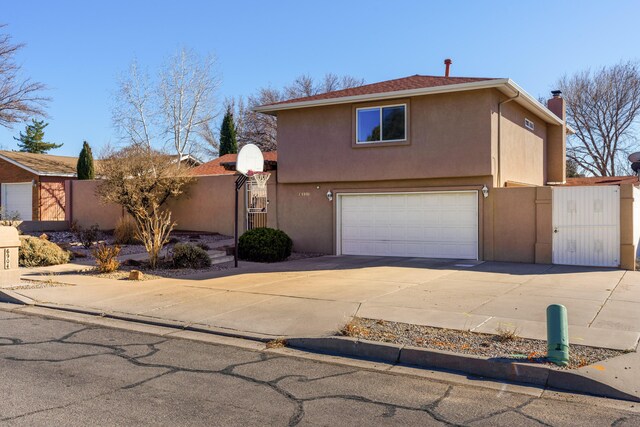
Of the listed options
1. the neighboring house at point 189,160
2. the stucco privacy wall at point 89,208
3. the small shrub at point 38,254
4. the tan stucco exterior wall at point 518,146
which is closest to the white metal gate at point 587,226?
the tan stucco exterior wall at point 518,146

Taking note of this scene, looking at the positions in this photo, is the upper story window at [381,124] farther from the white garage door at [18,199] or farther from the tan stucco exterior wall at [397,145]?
the white garage door at [18,199]

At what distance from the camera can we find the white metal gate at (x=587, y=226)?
15.2 metres

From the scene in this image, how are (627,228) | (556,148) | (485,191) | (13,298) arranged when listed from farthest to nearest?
(556,148)
(485,191)
(627,228)
(13,298)

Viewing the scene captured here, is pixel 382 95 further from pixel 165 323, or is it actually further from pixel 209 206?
pixel 165 323

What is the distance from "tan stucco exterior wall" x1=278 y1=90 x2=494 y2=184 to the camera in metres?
16.8

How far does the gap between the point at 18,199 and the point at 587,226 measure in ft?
102

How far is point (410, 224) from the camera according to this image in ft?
59.3

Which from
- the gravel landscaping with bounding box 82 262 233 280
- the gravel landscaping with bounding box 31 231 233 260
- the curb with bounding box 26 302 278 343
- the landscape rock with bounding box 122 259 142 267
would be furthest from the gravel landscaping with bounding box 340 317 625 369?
the gravel landscaping with bounding box 31 231 233 260

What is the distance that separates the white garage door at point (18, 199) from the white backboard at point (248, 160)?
21243mm

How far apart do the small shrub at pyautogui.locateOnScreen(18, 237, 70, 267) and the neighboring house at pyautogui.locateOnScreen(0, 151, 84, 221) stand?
59.9 ft

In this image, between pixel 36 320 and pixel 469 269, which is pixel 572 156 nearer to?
pixel 469 269

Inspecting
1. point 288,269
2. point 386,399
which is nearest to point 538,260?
point 288,269

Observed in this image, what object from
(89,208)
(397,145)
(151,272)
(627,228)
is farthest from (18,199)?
(627,228)

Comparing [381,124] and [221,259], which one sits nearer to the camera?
[221,259]
